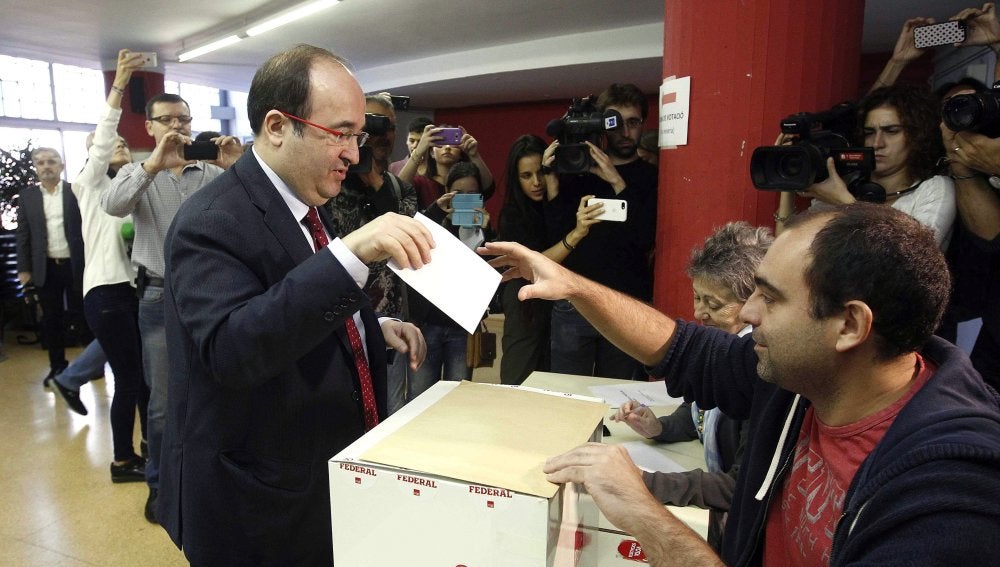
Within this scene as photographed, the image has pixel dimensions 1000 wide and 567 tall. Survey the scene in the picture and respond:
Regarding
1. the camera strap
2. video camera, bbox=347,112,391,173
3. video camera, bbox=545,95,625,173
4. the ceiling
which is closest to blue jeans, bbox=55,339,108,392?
video camera, bbox=347,112,391,173

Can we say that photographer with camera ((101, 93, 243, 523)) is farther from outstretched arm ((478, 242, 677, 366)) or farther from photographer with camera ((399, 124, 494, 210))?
outstretched arm ((478, 242, 677, 366))

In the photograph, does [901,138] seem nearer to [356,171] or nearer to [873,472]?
[873,472]

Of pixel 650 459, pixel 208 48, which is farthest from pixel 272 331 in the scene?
pixel 208 48

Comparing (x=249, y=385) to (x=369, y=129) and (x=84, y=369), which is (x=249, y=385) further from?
(x=84, y=369)

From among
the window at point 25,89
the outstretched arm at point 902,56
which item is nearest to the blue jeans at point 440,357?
the outstretched arm at point 902,56

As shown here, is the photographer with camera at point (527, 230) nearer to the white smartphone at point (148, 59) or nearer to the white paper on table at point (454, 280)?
the white smartphone at point (148, 59)

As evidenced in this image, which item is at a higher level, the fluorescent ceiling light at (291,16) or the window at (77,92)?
the fluorescent ceiling light at (291,16)

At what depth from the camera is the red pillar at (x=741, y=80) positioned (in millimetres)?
2062

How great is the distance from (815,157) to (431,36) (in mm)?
6077

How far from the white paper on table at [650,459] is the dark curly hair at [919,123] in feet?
3.97

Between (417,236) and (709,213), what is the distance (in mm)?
1568

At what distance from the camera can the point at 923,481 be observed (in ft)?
2.51

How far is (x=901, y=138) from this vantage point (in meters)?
1.95

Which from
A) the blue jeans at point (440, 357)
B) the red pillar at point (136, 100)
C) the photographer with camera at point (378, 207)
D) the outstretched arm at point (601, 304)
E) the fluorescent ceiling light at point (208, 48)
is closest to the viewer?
the outstretched arm at point (601, 304)
